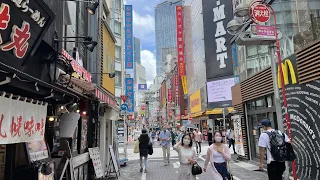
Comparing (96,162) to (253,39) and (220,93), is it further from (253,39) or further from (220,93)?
(220,93)

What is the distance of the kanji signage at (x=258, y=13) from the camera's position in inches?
323

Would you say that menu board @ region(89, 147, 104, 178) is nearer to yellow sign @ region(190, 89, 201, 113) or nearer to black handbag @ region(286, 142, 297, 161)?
black handbag @ region(286, 142, 297, 161)

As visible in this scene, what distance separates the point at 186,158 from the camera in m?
6.75

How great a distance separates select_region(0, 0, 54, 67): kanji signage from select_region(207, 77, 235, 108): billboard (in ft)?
91.7

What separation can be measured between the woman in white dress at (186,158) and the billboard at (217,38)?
2629 cm

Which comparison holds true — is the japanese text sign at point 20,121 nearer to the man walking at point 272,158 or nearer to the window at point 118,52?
the man walking at point 272,158

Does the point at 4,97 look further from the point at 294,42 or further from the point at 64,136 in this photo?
the point at 294,42

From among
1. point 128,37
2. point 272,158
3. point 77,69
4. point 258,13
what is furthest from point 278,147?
point 128,37

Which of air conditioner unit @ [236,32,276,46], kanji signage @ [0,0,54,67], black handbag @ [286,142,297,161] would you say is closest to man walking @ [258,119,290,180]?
black handbag @ [286,142,297,161]

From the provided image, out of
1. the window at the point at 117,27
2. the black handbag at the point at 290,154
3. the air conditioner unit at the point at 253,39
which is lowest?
the black handbag at the point at 290,154

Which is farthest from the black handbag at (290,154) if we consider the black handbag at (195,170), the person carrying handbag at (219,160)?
the black handbag at (195,170)

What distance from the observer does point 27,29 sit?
16.7ft

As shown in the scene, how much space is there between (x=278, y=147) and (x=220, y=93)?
27.5 meters

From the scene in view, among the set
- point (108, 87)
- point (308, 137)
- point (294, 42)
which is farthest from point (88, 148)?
point (294, 42)
